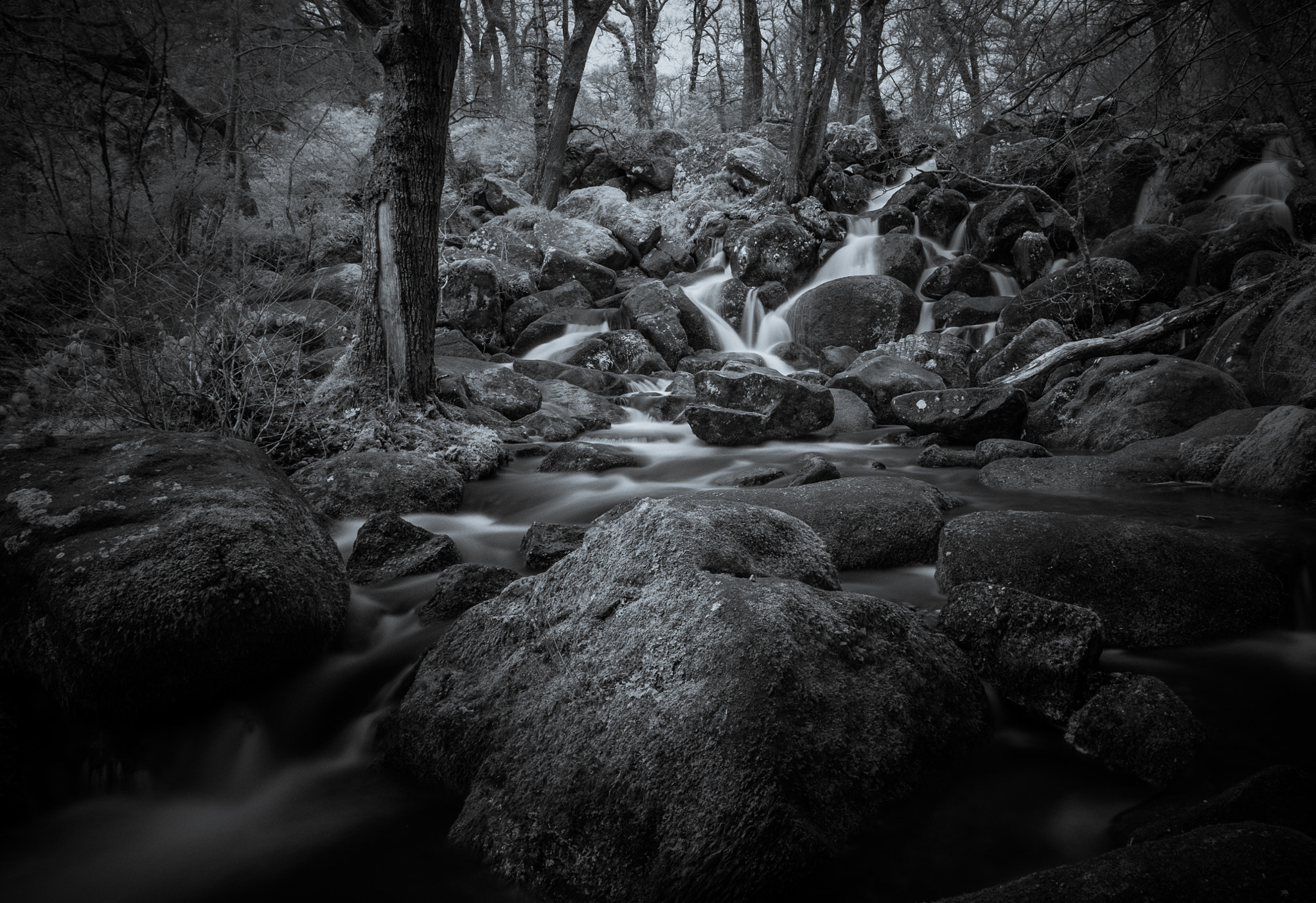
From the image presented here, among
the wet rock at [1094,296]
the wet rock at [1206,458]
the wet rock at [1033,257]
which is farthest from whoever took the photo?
the wet rock at [1033,257]

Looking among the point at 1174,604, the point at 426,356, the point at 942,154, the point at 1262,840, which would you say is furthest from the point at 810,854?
the point at 942,154

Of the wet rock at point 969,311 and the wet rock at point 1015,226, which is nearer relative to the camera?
the wet rock at point 969,311

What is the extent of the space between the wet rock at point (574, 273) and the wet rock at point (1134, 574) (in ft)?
43.1

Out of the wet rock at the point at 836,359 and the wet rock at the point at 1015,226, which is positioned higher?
the wet rock at the point at 1015,226

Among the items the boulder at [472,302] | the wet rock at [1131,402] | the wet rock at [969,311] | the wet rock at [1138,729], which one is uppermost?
the boulder at [472,302]

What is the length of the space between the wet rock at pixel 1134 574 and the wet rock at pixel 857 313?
33.6 ft

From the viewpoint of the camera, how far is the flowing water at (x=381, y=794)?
89.0 inches

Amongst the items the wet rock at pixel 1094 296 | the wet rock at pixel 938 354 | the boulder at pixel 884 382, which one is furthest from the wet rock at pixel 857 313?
the boulder at pixel 884 382

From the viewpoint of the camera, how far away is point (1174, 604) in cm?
347

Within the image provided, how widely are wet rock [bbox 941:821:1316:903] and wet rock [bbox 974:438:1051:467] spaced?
5666mm

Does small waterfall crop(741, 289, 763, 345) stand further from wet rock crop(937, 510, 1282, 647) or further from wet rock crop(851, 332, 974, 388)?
wet rock crop(937, 510, 1282, 647)

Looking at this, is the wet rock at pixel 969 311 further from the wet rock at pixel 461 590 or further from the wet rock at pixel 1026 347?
the wet rock at pixel 461 590

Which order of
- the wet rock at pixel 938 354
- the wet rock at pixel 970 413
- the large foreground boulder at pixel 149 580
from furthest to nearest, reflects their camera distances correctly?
1. the wet rock at pixel 938 354
2. the wet rock at pixel 970 413
3. the large foreground boulder at pixel 149 580

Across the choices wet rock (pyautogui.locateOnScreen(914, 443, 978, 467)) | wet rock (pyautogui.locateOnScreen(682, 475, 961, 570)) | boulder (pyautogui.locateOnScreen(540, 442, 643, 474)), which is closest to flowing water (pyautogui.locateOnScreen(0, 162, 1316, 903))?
wet rock (pyautogui.locateOnScreen(682, 475, 961, 570))
